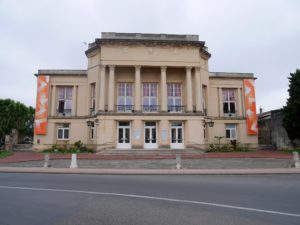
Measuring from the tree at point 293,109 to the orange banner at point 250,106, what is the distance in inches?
188

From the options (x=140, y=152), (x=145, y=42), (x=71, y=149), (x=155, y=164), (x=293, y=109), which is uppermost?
(x=145, y=42)

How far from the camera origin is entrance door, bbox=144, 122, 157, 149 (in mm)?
25906

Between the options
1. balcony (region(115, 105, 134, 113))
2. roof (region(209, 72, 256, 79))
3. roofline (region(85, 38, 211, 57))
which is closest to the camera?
roofline (region(85, 38, 211, 57))

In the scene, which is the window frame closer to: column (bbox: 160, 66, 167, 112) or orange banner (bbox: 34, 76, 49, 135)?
column (bbox: 160, 66, 167, 112)

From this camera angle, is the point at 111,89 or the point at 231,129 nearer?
the point at 111,89

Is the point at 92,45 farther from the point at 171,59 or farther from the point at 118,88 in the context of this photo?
the point at 171,59

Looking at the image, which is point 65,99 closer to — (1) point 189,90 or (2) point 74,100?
(2) point 74,100

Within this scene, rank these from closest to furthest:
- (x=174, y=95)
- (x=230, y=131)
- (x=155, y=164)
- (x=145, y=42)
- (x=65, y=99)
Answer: (x=155, y=164), (x=145, y=42), (x=174, y=95), (x=65, y=99), (x=230, y=131)

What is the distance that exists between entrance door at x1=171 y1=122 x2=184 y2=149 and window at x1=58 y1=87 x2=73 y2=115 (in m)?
14.5

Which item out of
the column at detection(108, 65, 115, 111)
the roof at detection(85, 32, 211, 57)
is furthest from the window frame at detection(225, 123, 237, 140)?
the column at detection(108, 65, 115, 111)

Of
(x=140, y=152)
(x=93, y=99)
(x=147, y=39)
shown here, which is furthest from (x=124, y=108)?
(x=147, y=39)

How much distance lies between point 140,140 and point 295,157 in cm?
1540

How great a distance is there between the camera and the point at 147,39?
26.9 metres

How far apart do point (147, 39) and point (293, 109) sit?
1894 cm
